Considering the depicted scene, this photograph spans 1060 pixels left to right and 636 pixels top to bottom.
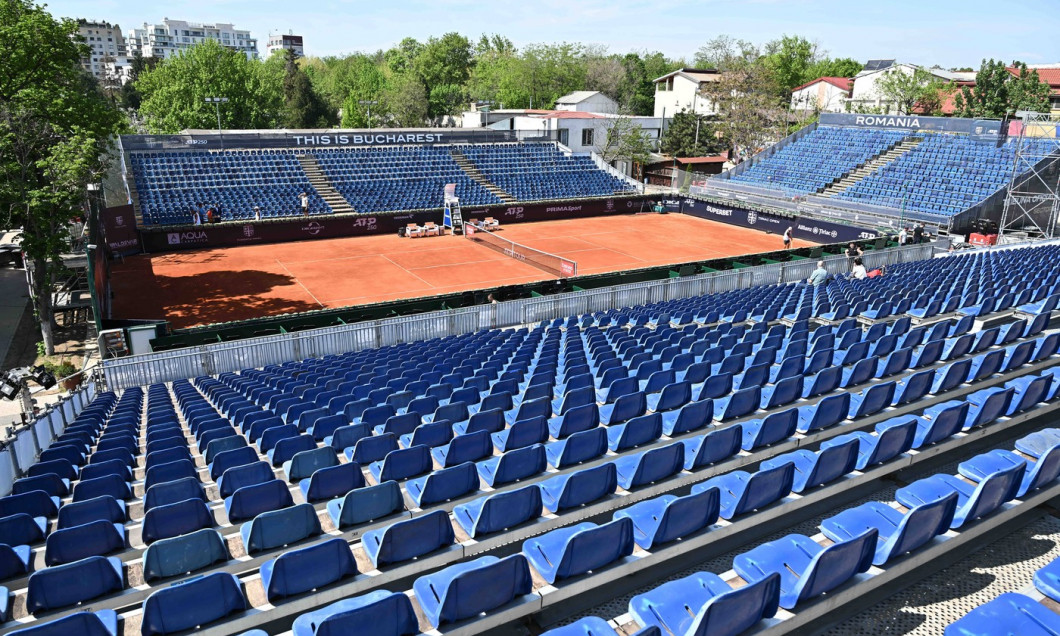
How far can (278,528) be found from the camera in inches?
241

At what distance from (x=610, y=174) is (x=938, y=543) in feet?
164

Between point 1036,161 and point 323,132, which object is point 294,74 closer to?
point 323,132

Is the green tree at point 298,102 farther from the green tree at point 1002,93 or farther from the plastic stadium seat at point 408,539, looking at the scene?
the plastic stadium seat at point 408,539

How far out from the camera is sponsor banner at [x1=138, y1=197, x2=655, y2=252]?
3612cm

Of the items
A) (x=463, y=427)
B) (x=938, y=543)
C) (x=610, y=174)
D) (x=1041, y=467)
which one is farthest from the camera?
(x=610, y=174)

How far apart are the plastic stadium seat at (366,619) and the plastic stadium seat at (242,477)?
3.10 metres

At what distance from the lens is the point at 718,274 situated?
23078 mm

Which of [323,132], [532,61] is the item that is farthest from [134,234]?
[532,61]

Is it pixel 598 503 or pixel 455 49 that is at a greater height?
pixel 455 49

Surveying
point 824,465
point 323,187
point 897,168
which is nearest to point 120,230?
point 323,187

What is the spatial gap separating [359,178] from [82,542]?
42021 mm

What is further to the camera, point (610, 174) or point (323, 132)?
point (610, 174)

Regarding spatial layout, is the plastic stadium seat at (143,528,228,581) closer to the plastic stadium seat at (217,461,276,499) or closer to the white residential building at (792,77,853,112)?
the plastic stadium seat at (217,461,276,499)

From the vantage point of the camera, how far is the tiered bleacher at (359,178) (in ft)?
130
